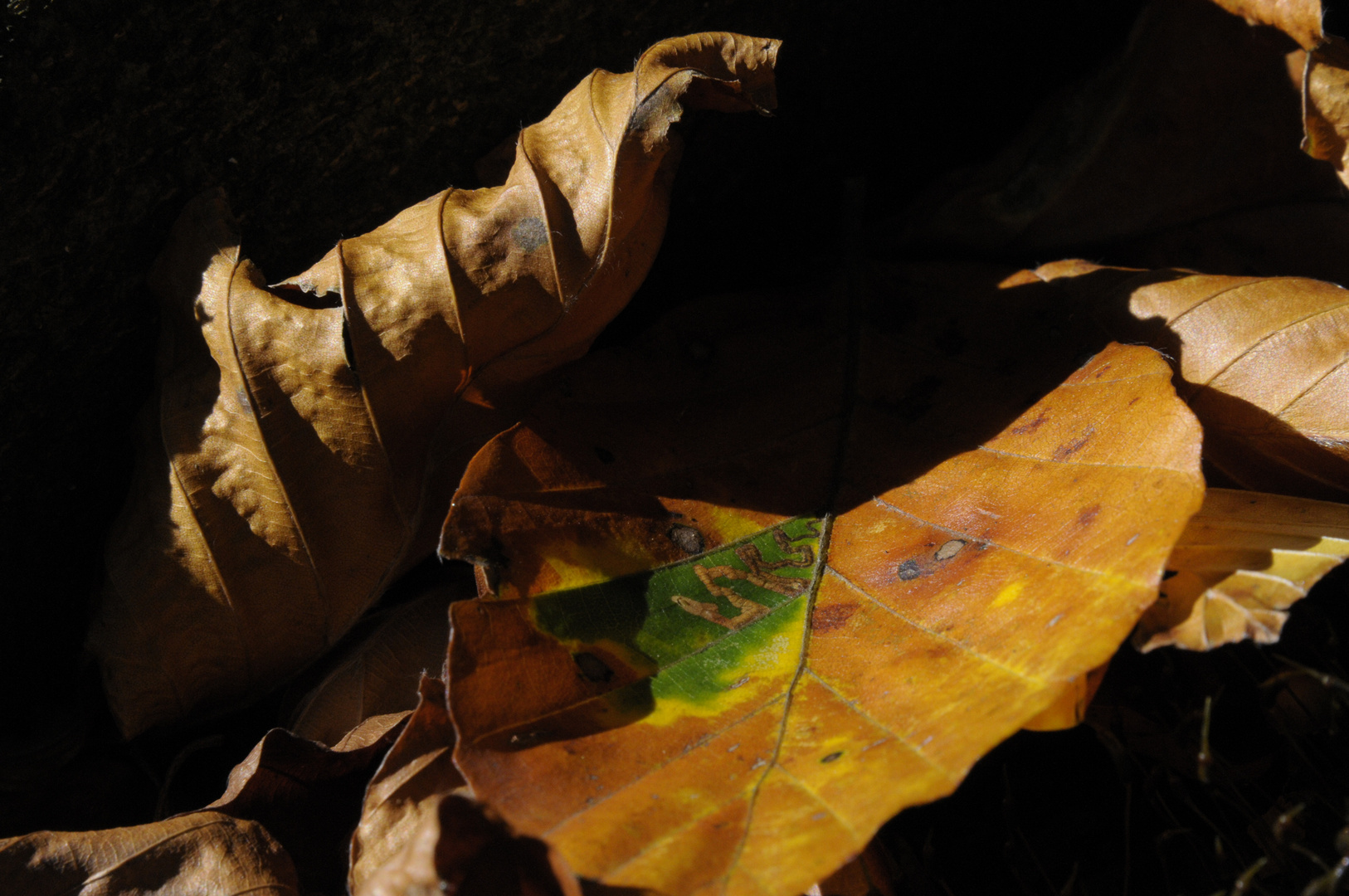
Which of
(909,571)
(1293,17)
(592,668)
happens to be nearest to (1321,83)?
(1293,17)

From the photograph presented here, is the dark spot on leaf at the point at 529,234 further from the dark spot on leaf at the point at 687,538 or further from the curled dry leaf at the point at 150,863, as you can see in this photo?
the curled dry leaf at the point at 150,863

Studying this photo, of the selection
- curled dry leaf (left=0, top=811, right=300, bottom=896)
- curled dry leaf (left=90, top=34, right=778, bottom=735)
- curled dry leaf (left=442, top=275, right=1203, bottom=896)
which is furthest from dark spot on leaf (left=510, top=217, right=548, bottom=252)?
curled dry leaf (left=0, top=811, right=300, bottom=896)

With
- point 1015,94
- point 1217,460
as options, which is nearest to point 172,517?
point 1217,460

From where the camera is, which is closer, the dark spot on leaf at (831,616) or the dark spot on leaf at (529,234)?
the dark spot on leaf at (831,616)

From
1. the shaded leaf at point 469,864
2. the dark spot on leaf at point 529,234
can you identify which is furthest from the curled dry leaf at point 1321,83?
the shaded leaf at point 469,864

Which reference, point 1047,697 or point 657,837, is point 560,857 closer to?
point 657,837

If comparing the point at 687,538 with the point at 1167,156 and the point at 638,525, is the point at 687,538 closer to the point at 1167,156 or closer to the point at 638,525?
the point at 638,525
